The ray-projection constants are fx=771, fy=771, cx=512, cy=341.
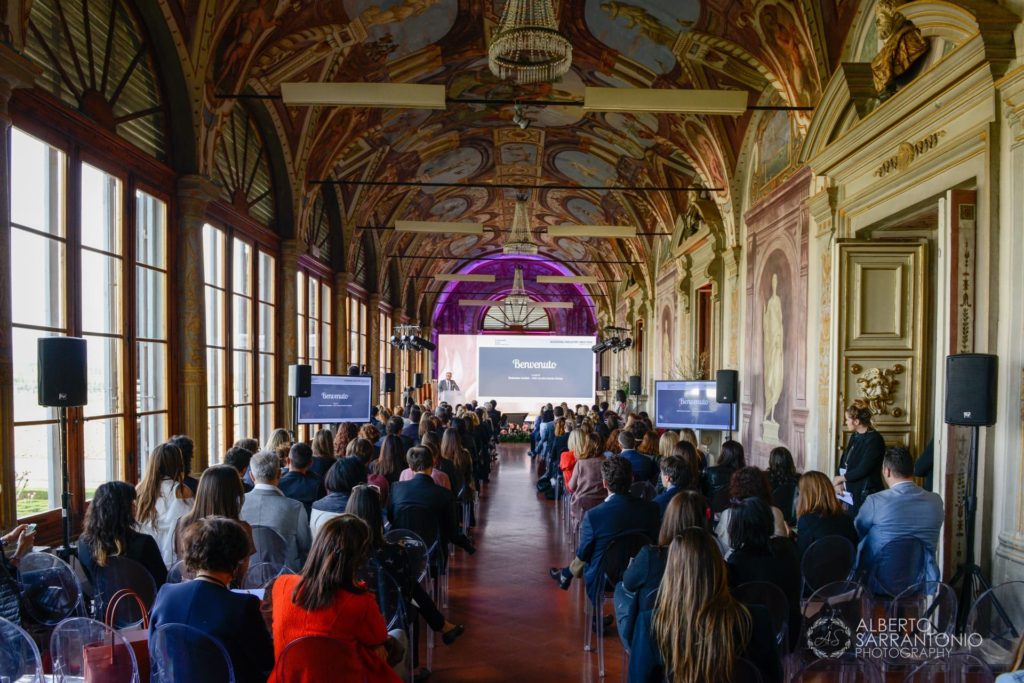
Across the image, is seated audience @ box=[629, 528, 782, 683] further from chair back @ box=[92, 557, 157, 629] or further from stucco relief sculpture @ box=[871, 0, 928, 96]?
stucco relief sculpture @ box=[871, 0, 928, 96]

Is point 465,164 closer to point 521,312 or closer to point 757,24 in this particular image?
point 757,24

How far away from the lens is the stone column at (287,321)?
12133 millimetres

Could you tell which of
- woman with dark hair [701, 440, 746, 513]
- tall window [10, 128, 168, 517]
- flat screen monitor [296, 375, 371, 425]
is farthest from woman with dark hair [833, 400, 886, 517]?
flat screen monitor [296, 375, 371, 425]

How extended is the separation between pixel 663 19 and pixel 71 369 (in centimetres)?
806

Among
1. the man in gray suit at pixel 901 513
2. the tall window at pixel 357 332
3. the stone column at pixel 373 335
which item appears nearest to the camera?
the man in gray suit at pixel 901 513

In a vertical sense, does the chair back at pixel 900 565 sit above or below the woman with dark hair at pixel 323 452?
below

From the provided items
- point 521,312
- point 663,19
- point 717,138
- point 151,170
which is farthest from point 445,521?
point 521,312

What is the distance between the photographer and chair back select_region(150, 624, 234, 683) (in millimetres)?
2555

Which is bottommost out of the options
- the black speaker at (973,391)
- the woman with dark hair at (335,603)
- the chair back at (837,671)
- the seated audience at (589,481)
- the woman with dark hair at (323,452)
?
the chair back at (837,671)

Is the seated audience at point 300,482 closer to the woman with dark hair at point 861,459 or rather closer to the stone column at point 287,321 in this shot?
the woman with dark hair at point 861,459

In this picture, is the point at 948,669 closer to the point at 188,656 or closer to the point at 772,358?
the point at 188,656

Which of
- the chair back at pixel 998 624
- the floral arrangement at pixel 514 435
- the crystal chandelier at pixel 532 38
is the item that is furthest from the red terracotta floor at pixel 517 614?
the floral arrangement at pixel 514 435

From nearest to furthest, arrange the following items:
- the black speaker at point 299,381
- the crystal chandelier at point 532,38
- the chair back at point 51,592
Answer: the chair back at point 51,592, the crystal chandelier at point 532,38, the black speaker at point 299,381

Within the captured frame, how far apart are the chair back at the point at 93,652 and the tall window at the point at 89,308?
3036 mm
